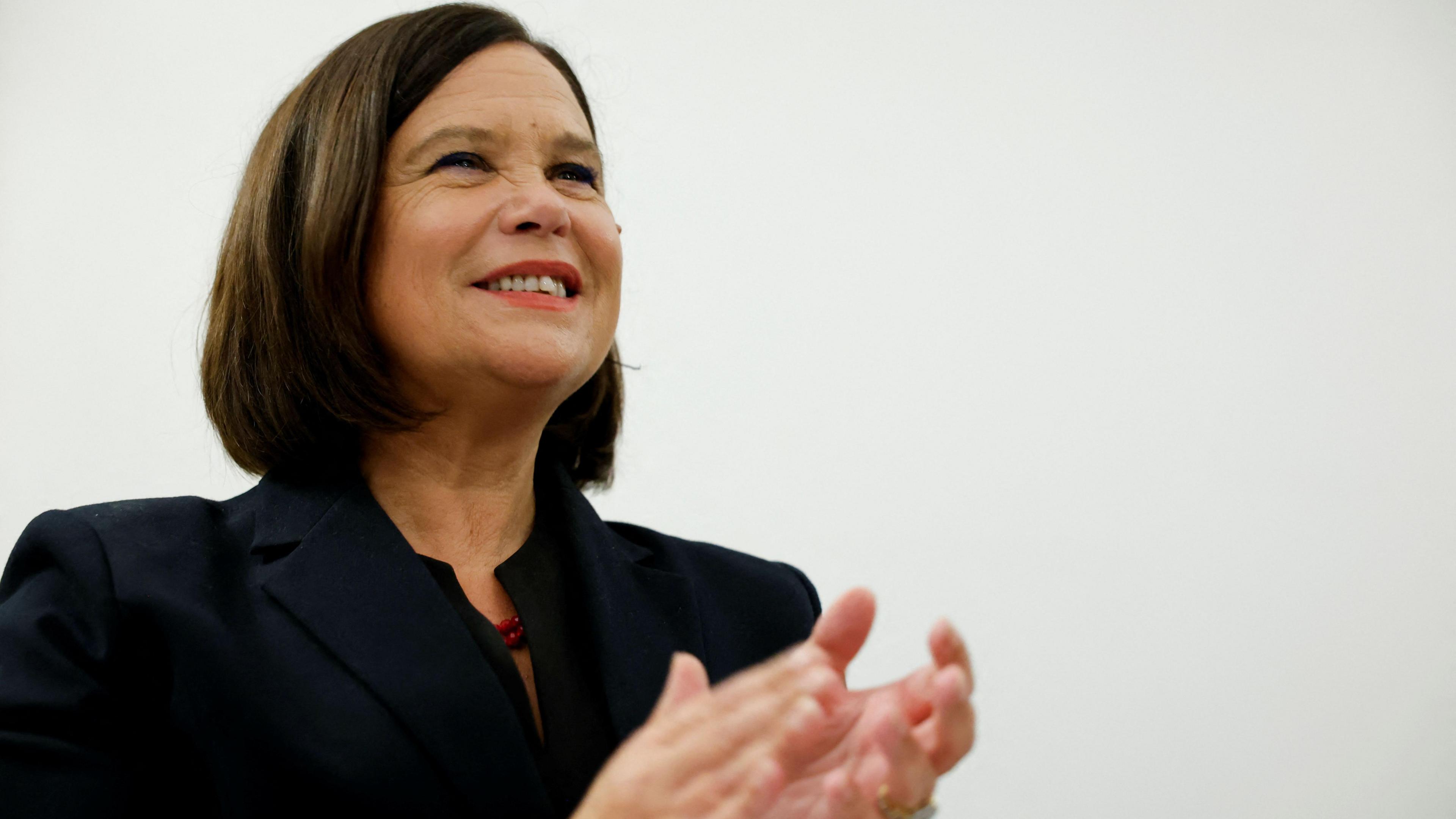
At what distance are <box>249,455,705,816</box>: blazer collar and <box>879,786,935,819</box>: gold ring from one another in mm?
395

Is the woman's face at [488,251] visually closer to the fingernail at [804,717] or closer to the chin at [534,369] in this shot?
the chin at [534,369]

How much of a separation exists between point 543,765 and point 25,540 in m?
0.57

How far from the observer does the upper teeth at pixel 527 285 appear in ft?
4.42

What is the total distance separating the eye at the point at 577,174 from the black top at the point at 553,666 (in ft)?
1.53

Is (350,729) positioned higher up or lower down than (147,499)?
lower down

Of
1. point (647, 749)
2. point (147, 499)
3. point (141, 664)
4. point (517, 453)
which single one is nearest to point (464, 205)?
point (517, 453)

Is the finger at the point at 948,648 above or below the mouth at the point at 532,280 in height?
below

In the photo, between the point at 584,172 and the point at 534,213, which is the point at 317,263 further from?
the point at 584,172

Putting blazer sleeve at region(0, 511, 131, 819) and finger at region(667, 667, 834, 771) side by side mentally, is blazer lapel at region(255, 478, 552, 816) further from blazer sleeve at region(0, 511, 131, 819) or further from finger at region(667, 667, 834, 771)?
finger at region(667, 667, 834, 771)

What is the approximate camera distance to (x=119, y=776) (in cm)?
110

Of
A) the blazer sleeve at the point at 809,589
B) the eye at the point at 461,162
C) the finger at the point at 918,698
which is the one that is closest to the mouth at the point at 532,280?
the eye at the point at 461,162

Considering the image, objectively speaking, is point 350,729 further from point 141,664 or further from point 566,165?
point 566,165

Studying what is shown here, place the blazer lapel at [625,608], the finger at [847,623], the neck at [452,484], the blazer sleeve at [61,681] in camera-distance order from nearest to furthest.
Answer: the finger at [847,623]
the blazer sleeve at [61,681]
the blazer lapel at [625,608]
the neck at [452,484]

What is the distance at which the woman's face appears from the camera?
1313 mm
